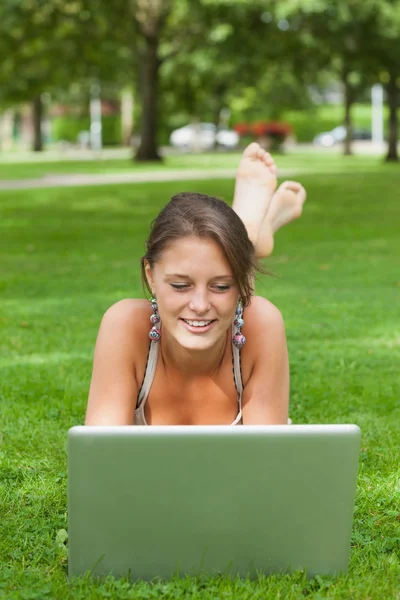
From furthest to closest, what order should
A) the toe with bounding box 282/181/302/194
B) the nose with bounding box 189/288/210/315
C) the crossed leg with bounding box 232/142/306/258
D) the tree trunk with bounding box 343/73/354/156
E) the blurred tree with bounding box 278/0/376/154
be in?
the tree trunk with bounding box 343/73/354/156, the blurred tree with bounding box 278/0/376/154, the toe with bounding box 282/181/302/194, the crossed leg with bounding box 232/142/306/258, the nose with bounding box 189/288/210/315

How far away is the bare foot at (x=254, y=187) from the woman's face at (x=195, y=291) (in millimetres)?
2241

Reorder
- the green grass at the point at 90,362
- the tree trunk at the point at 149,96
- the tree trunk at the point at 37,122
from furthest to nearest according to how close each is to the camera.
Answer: the tree trunk at the point at 37,122 → the tree trunk at the point at 149,96 → the green grass at the point at 90,362

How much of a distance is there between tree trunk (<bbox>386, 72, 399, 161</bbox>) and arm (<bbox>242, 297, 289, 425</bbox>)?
29782 mm

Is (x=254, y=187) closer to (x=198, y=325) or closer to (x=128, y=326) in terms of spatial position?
(x=128, y=326)

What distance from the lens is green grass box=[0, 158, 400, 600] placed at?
9.34 feet

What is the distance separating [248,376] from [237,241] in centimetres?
58

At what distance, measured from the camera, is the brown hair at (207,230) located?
2.99 meters

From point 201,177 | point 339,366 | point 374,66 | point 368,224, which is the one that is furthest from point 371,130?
point 339,366

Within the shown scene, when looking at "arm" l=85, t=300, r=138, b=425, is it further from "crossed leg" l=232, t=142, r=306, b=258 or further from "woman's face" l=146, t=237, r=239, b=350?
"crossed leg" l=232, t=142, r=306, b=258

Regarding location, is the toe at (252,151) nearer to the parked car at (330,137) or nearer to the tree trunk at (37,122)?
the tree trunk at (37,122)

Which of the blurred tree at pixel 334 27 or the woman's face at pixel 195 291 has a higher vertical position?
the blurred tree at pixel 334 27

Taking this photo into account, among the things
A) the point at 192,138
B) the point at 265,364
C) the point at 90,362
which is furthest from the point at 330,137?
the point at 265,364

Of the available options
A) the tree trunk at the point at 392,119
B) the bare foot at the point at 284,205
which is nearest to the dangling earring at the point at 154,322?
the bare foot at the point at 284,205

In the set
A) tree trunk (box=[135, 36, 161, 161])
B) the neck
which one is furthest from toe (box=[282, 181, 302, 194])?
tree trunk (box=[135, 36, 161, 161])
